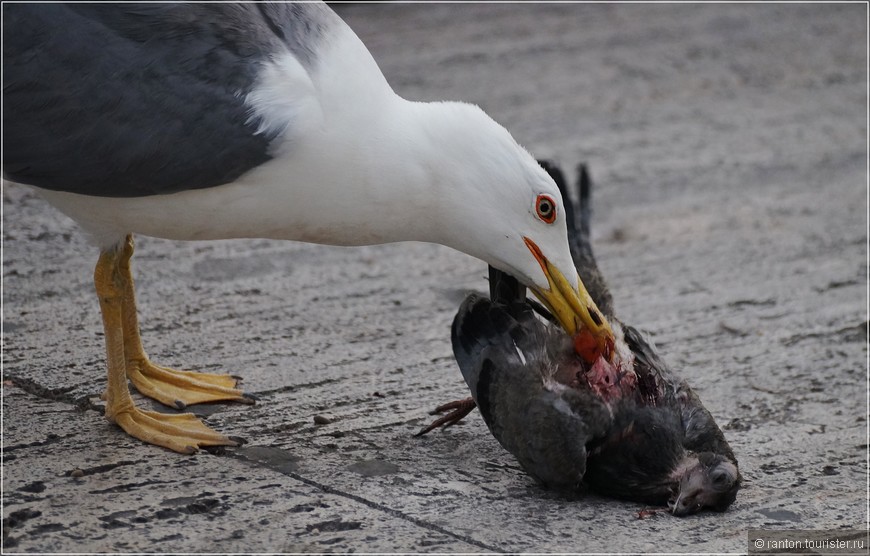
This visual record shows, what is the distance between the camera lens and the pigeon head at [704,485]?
3422mm

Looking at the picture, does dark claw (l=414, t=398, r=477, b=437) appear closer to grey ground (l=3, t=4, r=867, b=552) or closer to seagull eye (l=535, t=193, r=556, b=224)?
grey ground (l=3, t=4, r=867, b=552)

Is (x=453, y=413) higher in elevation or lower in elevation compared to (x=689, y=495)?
higher

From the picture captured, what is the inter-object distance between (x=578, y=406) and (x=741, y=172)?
4419mm

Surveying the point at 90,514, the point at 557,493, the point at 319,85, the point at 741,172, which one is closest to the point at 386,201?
the point at 319,85

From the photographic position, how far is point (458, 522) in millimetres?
3283

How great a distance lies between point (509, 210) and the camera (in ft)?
11.7

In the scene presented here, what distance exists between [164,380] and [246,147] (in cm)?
118

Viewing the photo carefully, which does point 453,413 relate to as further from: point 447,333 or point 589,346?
point 447,333

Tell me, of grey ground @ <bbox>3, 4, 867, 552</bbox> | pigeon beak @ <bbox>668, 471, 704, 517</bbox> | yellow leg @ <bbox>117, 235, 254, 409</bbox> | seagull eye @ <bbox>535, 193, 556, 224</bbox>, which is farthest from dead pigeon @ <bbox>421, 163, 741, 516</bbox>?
yellow leg @ <bbox>117, 235, 254, 409</bbox>

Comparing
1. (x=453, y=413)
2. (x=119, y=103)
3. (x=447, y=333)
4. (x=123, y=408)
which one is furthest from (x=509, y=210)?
(x=447, y=333)

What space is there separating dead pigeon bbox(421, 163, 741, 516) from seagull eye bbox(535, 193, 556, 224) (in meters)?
0.33

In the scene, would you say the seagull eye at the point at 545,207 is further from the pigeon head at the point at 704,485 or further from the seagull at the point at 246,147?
the pigeon head at the point at 704,485

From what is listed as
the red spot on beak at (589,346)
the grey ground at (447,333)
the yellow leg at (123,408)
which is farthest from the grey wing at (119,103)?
the red spot on beak at (589,346)

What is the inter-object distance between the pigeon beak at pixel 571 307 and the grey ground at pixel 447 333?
477 mm
